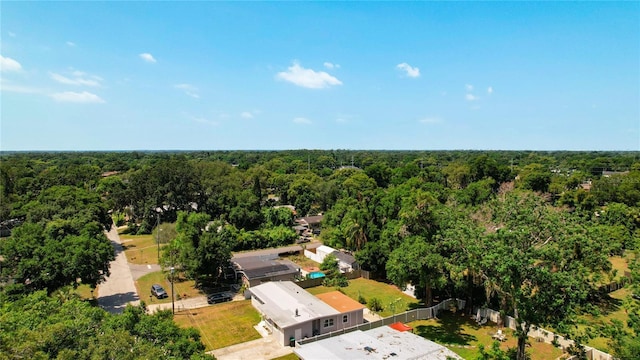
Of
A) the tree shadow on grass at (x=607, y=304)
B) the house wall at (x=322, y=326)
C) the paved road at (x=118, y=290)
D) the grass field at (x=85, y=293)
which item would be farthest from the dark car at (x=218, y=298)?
the tree shadow on grass at (x=607, y=304)

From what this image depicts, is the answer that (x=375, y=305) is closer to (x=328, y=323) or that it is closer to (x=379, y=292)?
(x=379, y=292)

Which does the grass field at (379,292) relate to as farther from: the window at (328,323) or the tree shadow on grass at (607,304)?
the tree shadow on grass at (607,304)

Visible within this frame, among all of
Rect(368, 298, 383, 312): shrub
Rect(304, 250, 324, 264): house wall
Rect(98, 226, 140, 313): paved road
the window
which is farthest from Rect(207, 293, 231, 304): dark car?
Rect(304, 250, 324, 264): house wall

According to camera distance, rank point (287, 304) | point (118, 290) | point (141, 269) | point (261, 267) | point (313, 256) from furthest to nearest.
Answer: point (313, 256), point (141, 269), point (261, 267), point (118, 290), point (287, 304)

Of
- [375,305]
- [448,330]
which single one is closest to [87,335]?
[375,305]

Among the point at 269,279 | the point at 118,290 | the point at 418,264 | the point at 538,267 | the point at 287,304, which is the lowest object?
the point at 118,290

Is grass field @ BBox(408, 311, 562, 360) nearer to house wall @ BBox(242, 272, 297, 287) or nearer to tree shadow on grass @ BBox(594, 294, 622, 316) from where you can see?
tree shadow on grass @ BBox(594, 294, 622, 316)
